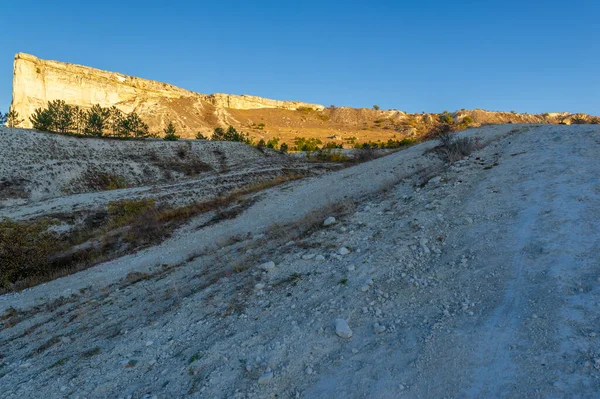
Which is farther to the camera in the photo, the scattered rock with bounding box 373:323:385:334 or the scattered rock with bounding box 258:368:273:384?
the scattered rock with bounding box 373:323:385:334

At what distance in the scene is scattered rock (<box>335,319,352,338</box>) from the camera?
4348mm

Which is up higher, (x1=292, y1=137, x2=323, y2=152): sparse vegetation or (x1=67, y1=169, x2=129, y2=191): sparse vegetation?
(x1=292, y1=137, x2=323, y2=152): sparse vegetation

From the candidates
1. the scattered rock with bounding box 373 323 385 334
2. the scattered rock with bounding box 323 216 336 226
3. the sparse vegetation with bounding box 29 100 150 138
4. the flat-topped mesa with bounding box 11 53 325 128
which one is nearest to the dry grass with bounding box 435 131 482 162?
the scattered rock with bounding box 323 216 336 226

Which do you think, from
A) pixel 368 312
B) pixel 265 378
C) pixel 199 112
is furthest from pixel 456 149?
pixel 199 112

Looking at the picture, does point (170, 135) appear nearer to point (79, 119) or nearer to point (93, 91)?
point (79, 119)

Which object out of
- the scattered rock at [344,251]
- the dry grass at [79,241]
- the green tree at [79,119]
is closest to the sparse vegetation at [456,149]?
the scattered rock at [344,251]

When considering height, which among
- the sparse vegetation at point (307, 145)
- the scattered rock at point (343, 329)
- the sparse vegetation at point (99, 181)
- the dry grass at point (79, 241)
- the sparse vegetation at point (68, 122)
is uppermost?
the sparse vegetation at point (68, 122)

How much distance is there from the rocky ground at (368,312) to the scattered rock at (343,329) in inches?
0.6

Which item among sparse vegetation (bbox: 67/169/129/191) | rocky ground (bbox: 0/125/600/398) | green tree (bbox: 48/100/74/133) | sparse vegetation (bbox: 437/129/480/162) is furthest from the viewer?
green tree (bbox: 48/100/74/133)

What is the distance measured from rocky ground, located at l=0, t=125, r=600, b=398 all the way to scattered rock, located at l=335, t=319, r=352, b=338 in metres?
0.01

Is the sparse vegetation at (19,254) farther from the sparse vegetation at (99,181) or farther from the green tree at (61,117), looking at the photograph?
the green tree at (61,117)

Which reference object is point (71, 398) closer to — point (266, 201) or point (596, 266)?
point (596, 266)

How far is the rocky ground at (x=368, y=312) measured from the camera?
11.9 feet

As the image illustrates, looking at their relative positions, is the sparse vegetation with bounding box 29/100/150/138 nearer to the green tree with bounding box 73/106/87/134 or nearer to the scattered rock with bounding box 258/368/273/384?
the green tree with bounding box 73/106/87/134
